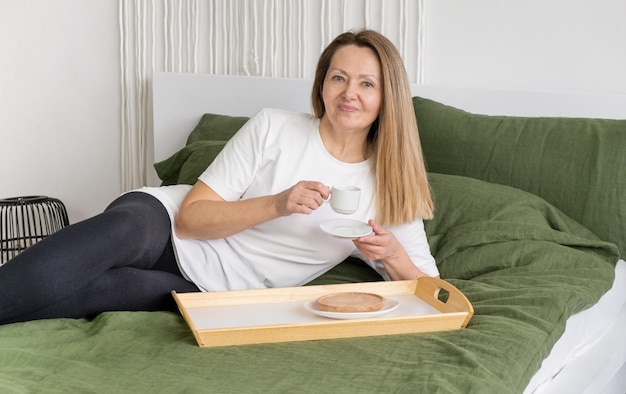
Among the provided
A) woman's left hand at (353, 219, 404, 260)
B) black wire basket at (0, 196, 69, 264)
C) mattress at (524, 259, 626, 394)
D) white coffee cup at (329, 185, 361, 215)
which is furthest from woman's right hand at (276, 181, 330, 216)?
black wire basket at (0, 196, 69, 264)

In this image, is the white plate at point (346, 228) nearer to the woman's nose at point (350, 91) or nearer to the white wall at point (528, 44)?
the woman's nose at point (350, 91)

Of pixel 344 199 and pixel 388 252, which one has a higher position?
pixel 344 199

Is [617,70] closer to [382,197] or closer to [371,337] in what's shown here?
[382,197]

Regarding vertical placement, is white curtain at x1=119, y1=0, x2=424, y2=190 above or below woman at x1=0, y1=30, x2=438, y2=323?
above

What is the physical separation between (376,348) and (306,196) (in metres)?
0.40

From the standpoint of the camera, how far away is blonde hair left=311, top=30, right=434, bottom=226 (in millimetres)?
2207

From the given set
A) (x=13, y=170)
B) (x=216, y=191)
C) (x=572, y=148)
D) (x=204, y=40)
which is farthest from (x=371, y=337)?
(x=13, y=170)

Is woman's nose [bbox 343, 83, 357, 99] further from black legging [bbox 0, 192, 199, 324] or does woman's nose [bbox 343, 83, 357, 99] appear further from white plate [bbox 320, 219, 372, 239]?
black legging [bbox 0, 192, 199, 324]

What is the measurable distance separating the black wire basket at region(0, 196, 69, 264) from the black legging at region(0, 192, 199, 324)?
153 centimetres

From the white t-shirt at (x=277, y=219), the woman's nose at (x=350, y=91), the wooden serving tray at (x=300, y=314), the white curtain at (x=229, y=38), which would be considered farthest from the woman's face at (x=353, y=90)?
the white curtain at (x=229, y=38)

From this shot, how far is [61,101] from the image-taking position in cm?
398

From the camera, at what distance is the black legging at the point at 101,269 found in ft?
6.06

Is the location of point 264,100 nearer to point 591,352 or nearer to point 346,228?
point 346,228

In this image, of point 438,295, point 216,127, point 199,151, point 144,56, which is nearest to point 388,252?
point 438,295
